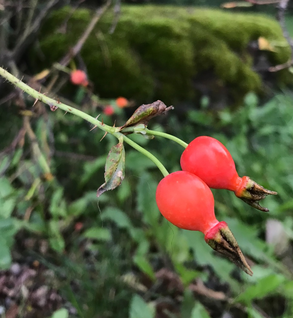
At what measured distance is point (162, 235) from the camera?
146 centimetres

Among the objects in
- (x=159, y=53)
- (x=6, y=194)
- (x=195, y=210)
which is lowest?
(x=6, y=194)

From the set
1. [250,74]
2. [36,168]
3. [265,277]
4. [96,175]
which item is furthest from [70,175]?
[250,74]

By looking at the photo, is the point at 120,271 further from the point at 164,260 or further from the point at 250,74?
the point at 250,74

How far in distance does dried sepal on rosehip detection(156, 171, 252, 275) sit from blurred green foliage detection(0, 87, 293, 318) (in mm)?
414

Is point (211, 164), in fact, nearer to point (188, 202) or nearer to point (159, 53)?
point (188, 202)

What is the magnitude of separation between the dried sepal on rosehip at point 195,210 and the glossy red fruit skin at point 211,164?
0.03 m

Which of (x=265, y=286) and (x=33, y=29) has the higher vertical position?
(x=33, y=29)

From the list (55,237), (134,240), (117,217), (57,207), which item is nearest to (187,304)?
(134,240)

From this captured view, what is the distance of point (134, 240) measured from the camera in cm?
151

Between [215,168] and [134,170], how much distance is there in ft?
4.25

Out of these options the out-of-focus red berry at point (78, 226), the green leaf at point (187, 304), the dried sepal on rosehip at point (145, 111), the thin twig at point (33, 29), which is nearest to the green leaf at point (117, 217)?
the out-of-focus red berry at point (78, 226)

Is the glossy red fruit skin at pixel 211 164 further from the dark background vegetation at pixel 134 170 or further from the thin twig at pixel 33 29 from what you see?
the thin twig at pixel 33 29

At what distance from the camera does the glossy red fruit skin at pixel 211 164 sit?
507 mm

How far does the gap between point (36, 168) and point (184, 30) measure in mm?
1521
